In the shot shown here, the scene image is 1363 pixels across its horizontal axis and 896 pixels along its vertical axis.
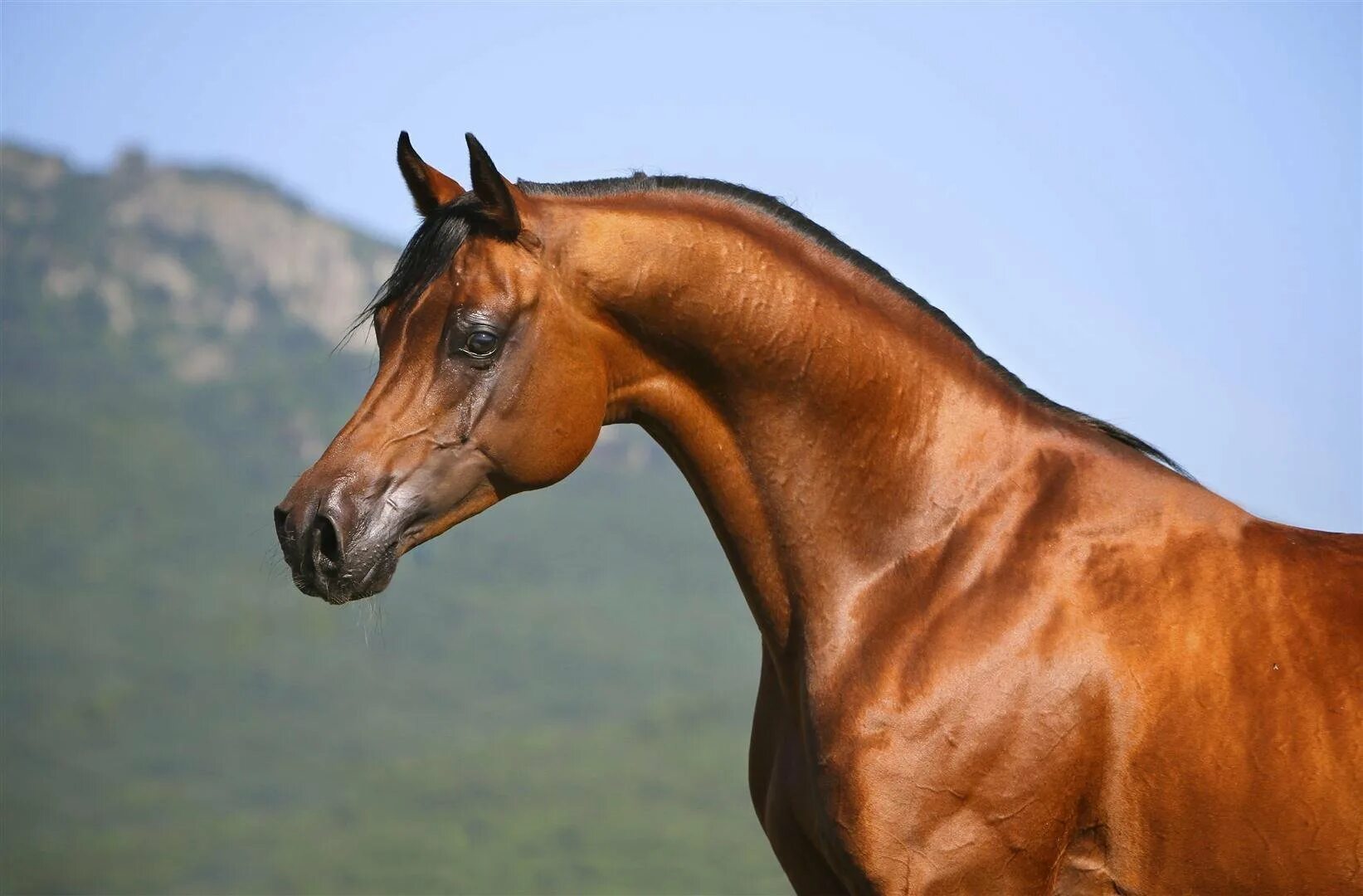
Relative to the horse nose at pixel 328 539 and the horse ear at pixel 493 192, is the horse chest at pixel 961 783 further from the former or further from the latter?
the horse ear at pixel 493 192

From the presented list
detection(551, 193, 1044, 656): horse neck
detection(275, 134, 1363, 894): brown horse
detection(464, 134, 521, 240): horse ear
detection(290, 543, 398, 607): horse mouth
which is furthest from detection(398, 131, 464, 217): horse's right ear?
detection(290, 543, 398, 607): horse mouth

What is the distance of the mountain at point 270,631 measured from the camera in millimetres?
49125

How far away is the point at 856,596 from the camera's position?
150 inches

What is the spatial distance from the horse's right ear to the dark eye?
50cm

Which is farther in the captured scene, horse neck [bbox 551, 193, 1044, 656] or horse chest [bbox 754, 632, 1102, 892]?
horse neck [bbox 551, 193, 1044, 656]

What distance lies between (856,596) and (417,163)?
5.97 feet

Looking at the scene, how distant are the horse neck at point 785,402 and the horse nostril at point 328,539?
890 mm

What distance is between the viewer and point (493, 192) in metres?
3.81

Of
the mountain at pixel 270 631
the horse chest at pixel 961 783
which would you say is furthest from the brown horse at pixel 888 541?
the mountain at pixel 270 631

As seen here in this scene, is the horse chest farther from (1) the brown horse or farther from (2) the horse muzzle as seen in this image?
(2) the horse muzzle

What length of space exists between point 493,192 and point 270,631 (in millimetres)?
62400

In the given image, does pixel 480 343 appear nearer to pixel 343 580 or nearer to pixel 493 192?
pixel 493 192

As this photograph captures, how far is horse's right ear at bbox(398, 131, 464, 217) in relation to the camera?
13.5ft

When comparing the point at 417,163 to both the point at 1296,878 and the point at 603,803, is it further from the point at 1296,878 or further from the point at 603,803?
the point at 603,803
